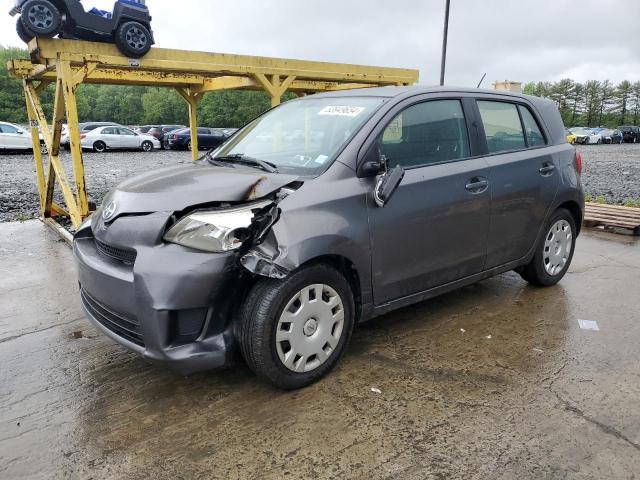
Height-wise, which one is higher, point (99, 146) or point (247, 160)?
point (247, 160)

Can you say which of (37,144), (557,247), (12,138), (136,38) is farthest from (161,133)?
(557,247)

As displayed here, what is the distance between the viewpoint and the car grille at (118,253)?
2.83 meters

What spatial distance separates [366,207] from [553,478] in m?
1.68

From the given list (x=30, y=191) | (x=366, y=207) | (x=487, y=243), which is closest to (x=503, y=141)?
(x=487, y=243)

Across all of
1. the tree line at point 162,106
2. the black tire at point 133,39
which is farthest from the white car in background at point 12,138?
the tree line at point 162,106

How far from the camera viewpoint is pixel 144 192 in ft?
9.71

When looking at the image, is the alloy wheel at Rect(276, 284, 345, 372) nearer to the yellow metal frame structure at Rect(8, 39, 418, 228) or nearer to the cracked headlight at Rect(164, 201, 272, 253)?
the cracked headlight at Rect(164, 201, 272, 253)

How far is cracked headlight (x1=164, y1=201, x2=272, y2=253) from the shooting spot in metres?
2.65

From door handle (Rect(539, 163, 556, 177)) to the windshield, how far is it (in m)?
1.68

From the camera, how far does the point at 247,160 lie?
3.57m

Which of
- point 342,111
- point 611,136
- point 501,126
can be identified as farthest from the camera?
point 611,136

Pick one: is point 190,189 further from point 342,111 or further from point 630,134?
point 630,134

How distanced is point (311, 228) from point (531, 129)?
102 inches

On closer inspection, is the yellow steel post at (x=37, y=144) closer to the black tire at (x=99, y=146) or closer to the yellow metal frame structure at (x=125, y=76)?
the yellow metal frame structure at (x=125, y=76)
